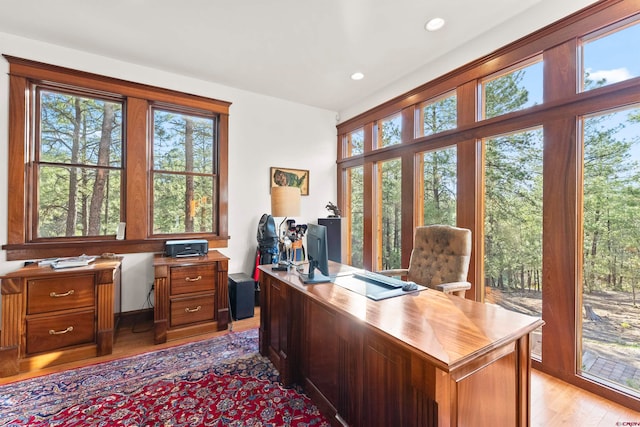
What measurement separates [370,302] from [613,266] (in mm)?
1881

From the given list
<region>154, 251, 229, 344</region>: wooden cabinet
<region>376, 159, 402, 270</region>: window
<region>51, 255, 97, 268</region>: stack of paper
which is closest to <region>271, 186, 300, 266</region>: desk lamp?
<region>154, 251, 229, 344</region>: wooden cabinet

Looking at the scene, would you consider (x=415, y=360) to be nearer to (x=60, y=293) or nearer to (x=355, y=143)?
(x=60, y=293)

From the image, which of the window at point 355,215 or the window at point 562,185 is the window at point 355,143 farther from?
the window at point 562,185

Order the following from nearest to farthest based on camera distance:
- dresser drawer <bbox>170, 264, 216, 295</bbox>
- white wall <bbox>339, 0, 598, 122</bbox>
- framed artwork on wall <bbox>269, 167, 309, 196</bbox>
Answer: white wall <bbox>339, 0, 598, 122</bbox> < dresser drawer <bbox>170, 264, 216, 295</bbox> < framed artwork on wall <bbox>269, 167, 309, 196</bbox>

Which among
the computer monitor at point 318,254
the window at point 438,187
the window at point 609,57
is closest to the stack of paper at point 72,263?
the computer monitor at point 318,254

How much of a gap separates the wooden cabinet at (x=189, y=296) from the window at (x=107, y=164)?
682 millimetres

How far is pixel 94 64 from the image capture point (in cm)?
305

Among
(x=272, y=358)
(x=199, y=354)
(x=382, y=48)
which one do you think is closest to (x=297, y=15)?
(x=382, y=48)

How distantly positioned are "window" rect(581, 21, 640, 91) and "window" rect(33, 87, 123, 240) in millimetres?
4468

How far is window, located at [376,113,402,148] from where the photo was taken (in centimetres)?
379

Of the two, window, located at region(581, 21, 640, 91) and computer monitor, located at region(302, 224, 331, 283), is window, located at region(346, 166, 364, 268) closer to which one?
computer monitor, located at region(302, 224, 331, 283)

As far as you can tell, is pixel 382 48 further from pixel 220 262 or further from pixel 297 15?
pixel 220 262

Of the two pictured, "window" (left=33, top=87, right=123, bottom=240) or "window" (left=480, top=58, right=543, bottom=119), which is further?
"window" (left=33, top=87, right=123, bottom=240)

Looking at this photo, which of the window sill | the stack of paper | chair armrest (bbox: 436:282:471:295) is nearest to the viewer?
chair armrest (bbox: 436:282:471:295)
